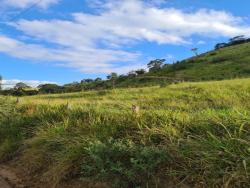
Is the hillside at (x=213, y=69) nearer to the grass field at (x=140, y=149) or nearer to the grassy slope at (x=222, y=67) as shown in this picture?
the grassy slope at (x=222, y=67)

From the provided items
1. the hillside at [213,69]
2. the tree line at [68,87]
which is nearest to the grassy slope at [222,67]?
the hillside at [213,69]

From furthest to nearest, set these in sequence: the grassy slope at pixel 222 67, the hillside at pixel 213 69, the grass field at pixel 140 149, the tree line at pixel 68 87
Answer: the grassy slope at pixel 222 67 → the hillside at pixel 213 69 → the tree line at pixel 68 87 → the grass field at pixel 140 149

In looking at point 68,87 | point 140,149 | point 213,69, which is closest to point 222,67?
point 213,69

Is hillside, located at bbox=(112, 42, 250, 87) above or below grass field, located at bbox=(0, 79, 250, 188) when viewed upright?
above

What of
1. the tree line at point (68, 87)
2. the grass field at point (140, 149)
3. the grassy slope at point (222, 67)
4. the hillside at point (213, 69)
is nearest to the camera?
the grass field at point (140, 149)

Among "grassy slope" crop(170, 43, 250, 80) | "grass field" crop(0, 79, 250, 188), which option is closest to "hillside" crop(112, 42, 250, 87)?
"grassy slope" crop(170, 43, 250, 80)

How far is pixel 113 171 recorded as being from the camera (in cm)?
658

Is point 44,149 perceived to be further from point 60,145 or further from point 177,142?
point 177,142

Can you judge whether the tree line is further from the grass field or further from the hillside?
the grass field

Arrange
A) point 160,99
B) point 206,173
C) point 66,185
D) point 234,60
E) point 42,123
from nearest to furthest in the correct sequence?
1. point 206,173
2. point 66,185
3. point 42,123
4. point 160,99
5. point 234,60

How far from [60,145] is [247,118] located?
3329 millimetres

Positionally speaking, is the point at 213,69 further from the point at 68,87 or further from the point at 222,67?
the point at 68,87

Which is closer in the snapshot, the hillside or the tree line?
the tree line

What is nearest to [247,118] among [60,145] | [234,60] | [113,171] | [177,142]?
[177,142]
